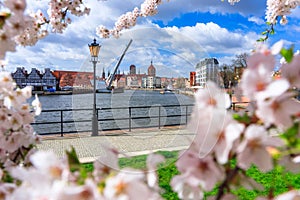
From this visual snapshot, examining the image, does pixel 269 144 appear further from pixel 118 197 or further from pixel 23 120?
pixel 23 120

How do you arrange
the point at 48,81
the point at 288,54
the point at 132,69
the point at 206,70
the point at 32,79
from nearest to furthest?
the point at 288,54
the point at 206,70
the point at 132,69
the point at 32,79
the point at 48,81

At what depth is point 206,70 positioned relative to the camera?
2.86ft

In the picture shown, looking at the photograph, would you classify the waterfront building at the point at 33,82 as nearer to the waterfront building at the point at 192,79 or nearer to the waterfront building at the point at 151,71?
the waterfront building at the point at 151,71

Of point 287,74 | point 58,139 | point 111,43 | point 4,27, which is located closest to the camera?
point 287,74

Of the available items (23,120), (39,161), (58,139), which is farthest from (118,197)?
(58,139)

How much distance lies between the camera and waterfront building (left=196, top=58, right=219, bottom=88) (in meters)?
0.83

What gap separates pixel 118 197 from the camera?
0.40 m

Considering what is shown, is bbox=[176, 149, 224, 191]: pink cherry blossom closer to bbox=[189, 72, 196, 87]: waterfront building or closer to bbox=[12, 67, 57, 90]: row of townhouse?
bbox=[189, 72, 196, 87]: waterfront building

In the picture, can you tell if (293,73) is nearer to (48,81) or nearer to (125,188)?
(125,188)

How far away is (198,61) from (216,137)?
520 mm

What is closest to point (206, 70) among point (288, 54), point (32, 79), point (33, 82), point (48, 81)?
point (288, 54)

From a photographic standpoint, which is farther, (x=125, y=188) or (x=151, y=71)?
(x=151, y=71)

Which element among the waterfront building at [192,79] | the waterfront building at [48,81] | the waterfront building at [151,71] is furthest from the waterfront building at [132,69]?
the waterfront building at [48,81]

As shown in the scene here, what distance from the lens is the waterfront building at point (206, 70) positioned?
83 cm
